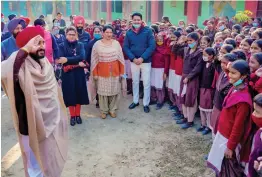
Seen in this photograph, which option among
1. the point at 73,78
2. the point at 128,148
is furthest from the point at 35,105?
the point at 73,78

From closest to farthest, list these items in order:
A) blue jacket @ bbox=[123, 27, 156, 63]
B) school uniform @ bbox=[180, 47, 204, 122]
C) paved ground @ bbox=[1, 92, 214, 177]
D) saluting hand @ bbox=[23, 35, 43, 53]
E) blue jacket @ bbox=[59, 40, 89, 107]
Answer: saluting hand @ bbox=[23, 35, 43, 53] < paved ground @ bbox=[1, 92, 214, 177] < school uniform @ bbox=[180, 47, 204, 122] < blue jacket @ bbox=[59, 40, 89, 107] < blue jacket @ bbox=[123, 27, 156, 63]

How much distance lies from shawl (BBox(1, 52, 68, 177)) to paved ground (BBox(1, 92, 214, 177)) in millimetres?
854

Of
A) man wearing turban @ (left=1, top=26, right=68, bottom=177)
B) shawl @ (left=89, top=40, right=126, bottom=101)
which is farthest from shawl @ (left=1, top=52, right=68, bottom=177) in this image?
shawl @ (left=89, top=40, right=126, bottom=101)

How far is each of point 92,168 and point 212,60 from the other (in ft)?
7.36

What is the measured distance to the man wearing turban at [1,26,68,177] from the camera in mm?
2486

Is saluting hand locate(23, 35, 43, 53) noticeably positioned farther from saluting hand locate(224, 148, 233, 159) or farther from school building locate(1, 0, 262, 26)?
school building locate(1, 0, 262, 26)

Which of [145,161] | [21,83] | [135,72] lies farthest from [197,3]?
[21,83]

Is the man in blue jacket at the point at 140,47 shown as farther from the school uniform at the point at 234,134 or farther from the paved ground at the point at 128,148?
the school uniform at the point at 234,134

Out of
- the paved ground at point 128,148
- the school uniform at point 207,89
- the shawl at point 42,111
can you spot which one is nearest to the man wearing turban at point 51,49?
the paved ground at point 128,148

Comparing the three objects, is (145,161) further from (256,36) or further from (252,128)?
(256,36)

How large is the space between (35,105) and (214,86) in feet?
8.94

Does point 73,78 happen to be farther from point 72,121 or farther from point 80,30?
point 80,30

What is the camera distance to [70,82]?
4969 millimetres

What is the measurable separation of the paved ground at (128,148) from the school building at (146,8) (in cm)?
875
